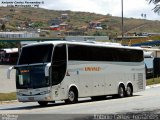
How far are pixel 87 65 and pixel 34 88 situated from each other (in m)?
4.15

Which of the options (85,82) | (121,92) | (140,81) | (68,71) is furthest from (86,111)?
(140,81)

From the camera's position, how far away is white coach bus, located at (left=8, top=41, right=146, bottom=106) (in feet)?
84.3

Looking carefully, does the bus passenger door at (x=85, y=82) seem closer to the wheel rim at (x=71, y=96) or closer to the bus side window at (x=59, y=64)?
the wheel rim at (x=71, y=96)

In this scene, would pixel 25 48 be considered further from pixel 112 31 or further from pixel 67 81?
pixel 112 31

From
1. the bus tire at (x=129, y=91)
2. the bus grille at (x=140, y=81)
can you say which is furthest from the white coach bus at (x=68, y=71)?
the bus grille at (x=140, y=81)

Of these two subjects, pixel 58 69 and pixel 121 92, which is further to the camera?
pixel 121 92

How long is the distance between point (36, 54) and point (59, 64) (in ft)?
4.22

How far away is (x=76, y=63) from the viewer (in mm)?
27500

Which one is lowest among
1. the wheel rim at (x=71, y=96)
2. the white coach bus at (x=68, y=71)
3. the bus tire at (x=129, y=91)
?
the bus tire at (x=129, y=91)

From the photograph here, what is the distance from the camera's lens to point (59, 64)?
26062 millimetres

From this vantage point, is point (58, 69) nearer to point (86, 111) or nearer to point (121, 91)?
point (86, 111)

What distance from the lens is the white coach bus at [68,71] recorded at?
25703 millimetres

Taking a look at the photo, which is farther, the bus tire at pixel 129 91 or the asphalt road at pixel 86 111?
the bus tire at pixel 129 91

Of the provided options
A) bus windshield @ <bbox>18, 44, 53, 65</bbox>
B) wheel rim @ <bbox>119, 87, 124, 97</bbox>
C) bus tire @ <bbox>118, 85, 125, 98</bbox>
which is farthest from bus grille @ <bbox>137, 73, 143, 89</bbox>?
bus windshield @ <bbox>18, 44, 53, 65</bbox>
